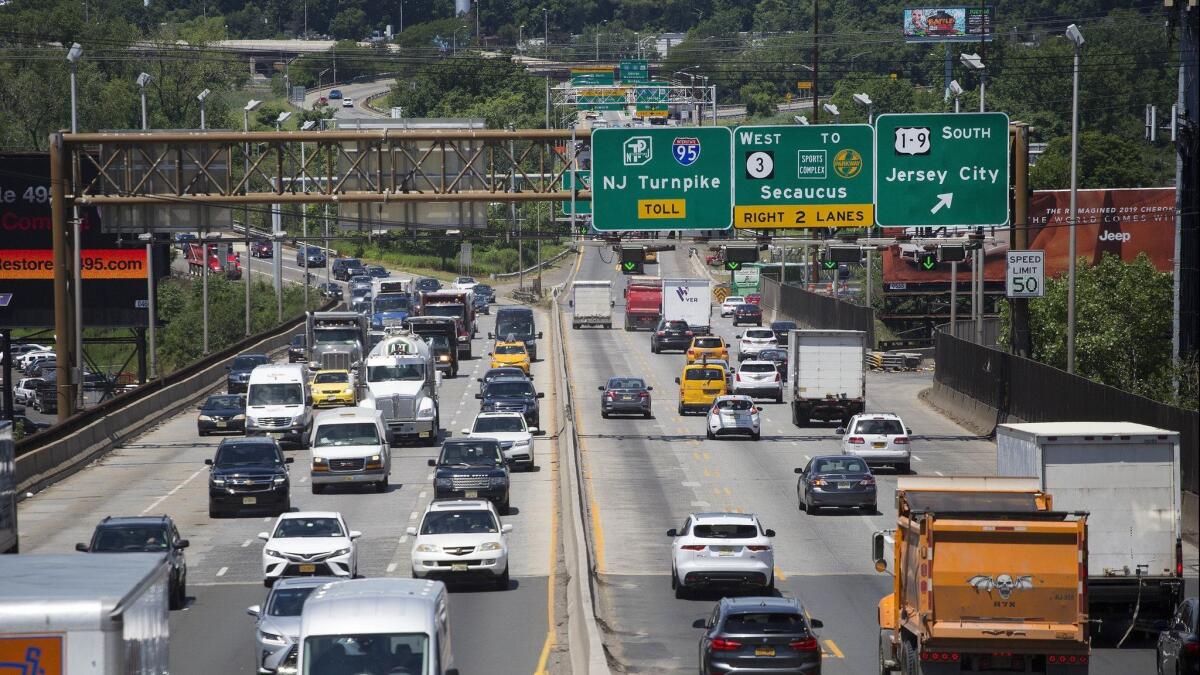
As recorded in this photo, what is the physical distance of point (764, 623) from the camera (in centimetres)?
2127

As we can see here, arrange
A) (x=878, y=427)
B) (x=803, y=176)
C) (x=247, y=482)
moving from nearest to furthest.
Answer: (x=247, y=482), (x=803, y=176), (x=878, y=427)

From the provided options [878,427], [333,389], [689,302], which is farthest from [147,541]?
[689,302]

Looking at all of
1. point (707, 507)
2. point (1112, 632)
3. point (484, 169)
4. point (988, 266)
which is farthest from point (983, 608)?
point (988, 266)

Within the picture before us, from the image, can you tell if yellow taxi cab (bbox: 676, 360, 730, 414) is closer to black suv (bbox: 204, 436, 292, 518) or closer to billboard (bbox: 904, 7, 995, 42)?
black suv (bbox: 204, 436, 292, 518)

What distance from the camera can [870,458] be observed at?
44.9 metres

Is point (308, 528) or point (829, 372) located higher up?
point (829, 372)

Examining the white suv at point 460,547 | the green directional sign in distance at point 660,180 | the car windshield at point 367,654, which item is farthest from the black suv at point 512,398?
the car windshield at point 367,654

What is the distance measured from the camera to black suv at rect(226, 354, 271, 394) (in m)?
64.0

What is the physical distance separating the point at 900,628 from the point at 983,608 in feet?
5.24

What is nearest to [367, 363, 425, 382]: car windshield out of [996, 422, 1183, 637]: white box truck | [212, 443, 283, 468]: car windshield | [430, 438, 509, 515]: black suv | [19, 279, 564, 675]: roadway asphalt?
[19, 279, 564, 675]: roadway asphalt

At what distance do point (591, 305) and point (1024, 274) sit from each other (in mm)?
51230

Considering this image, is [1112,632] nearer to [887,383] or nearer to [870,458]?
[870,458]

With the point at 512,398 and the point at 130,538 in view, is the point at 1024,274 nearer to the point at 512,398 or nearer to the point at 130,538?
the point at 512,398

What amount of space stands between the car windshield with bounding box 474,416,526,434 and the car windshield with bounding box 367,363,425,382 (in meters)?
6.68
